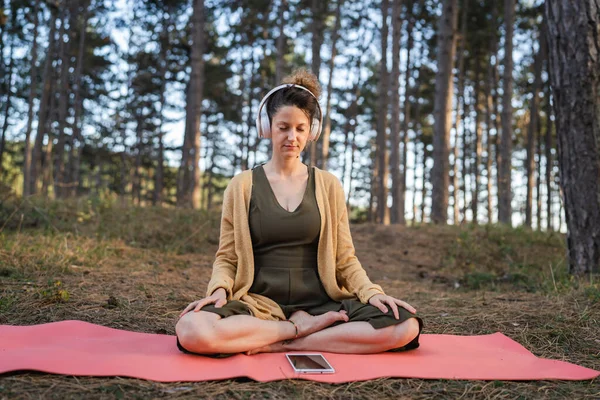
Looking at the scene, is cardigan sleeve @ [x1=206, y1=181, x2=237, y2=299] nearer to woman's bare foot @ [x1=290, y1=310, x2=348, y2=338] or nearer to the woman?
the woman

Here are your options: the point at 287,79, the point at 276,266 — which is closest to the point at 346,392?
the point at 276,266

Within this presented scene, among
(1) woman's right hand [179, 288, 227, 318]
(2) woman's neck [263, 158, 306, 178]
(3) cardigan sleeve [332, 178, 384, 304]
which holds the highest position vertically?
(2) woman's neck [263, 158, 306, 178]

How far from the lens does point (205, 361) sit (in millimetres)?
2561

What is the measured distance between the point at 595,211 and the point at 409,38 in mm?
13871

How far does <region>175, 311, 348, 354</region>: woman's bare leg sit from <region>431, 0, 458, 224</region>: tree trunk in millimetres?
8192

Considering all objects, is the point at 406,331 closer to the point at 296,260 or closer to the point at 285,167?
the point at 296,260

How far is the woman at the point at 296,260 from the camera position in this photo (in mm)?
2816

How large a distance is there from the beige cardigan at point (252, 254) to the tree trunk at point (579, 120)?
9.79 feet

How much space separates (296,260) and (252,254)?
0.28 meters

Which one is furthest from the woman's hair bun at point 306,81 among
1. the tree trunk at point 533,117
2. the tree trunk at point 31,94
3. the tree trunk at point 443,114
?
the tree trunk at point 31,94

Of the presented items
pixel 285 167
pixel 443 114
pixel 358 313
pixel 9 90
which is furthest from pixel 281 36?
pixel 358 313

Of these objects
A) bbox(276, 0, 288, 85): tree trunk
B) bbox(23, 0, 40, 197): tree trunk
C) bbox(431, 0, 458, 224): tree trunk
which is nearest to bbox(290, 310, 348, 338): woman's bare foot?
bbox(431, 0, 458, 224): tree trunk

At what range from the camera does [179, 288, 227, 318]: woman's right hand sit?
8.86 ft

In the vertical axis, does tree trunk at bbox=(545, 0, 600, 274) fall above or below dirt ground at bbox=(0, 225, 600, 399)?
above
